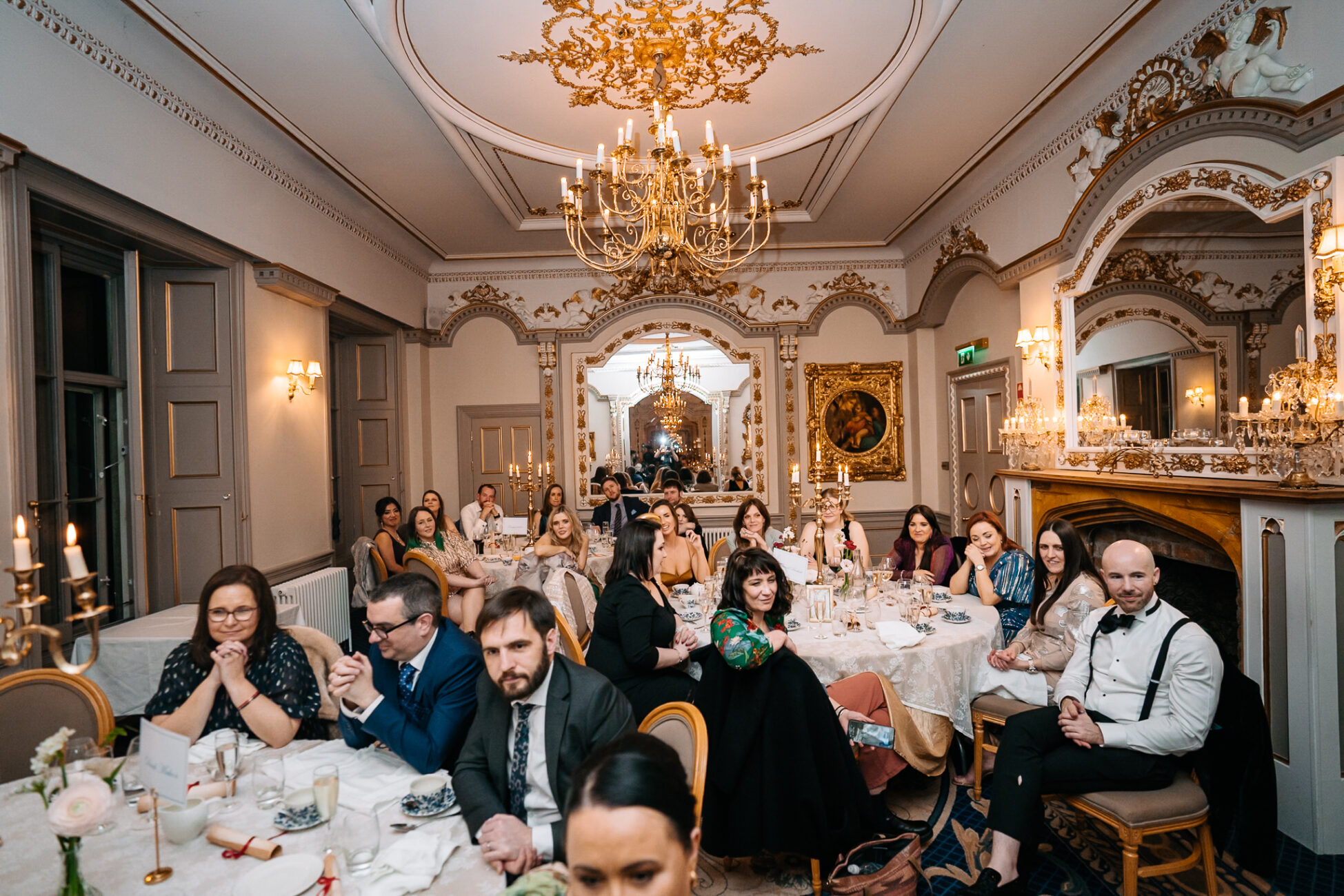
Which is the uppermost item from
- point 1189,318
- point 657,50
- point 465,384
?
point 657,50

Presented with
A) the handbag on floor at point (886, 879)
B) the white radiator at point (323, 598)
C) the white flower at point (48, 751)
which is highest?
the white flower at point (48, 751)

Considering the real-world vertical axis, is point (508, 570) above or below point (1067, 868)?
above

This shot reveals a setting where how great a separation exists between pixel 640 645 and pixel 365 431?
21.4 feet

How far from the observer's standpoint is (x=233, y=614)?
2496 mm

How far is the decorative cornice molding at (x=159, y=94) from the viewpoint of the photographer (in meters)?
3.54

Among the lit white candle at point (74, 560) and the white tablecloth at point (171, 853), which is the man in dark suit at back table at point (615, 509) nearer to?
the white tablecloth at point (171, 853)

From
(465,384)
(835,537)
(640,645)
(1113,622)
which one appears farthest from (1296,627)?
(465,384)

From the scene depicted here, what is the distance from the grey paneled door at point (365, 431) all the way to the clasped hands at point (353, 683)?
21.9 feet

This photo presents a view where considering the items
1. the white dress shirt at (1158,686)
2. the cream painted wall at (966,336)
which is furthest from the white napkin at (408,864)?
the cream painted wall at (966,336)

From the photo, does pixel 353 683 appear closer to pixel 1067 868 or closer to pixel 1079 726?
pixel 1079 726

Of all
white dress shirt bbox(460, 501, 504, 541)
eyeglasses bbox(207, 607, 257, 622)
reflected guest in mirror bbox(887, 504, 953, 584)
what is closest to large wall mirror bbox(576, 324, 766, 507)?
white dress shirt bbox(460, 501, 504, 541)

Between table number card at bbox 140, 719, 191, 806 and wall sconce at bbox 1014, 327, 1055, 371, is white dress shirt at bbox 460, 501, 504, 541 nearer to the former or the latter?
wall sconce at bbox 1014, 327, 1055, 371

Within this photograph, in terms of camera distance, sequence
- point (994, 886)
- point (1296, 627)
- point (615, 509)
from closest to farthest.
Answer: point (994, 886), point (1296, 627), point (615, 509)

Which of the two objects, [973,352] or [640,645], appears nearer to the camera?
[640,645]
